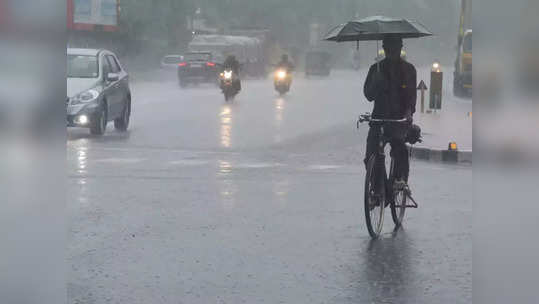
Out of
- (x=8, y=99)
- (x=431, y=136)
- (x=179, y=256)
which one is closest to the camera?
(x=8, y=99)

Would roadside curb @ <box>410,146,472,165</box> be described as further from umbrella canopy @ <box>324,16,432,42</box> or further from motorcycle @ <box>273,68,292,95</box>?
motorcycle @ <box>273,68,292,95</box>

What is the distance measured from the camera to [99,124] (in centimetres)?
1897

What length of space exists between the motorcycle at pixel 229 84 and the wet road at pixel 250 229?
15.0 meters

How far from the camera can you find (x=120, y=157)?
50.3ft

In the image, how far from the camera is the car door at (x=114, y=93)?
776 inches

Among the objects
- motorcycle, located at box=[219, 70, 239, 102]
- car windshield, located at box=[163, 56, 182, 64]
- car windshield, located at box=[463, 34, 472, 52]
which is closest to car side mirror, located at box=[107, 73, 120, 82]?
motorcycle, located at box=[219, 70, 239, 102]

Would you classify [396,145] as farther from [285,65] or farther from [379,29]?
[285,65]

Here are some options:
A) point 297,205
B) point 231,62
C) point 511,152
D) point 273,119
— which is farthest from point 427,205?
point 231,62

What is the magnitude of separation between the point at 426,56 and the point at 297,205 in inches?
4612

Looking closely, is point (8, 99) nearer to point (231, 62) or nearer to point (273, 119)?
point (273, 119)

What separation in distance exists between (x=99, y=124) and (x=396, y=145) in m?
11.1

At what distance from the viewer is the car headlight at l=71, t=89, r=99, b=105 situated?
61.5 ft

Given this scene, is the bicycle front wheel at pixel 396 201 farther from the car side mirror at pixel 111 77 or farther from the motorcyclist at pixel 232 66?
the motorcyclist at pixel 232 66

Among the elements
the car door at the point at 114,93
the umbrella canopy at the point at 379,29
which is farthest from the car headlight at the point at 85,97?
the umbrella canopy at the point at 379,29
